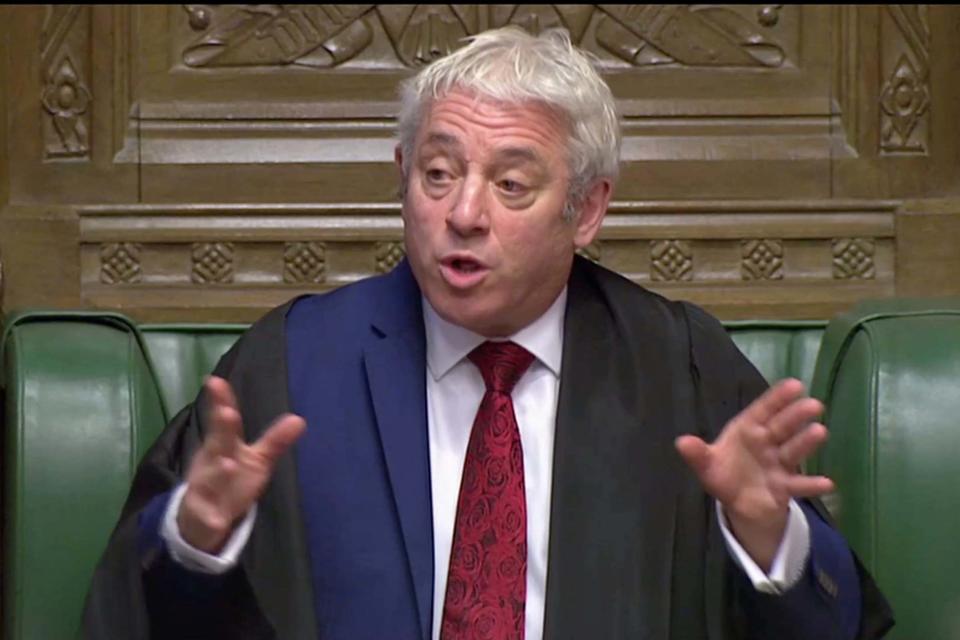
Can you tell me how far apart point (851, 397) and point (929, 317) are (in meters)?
0.17

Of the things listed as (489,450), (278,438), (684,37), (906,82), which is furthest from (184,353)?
(906,82)

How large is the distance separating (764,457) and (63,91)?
1.59m

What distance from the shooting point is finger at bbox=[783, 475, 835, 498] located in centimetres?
189

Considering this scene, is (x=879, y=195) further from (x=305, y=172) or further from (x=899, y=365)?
(x=305, y=172)

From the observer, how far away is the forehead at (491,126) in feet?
7.16

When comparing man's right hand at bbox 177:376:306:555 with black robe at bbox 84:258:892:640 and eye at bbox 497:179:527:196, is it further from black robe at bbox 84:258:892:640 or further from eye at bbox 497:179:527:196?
eye at bbox 497:179:527:196

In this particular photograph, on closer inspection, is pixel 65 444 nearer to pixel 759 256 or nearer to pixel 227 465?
pixel 227 465

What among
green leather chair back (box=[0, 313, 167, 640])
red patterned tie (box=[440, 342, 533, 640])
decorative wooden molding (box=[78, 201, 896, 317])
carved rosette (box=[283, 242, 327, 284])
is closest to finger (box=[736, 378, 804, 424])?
red patterned tie (box=[440, 342, 533, 640])

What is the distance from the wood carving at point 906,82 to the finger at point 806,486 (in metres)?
1.32

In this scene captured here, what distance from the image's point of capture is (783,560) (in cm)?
201

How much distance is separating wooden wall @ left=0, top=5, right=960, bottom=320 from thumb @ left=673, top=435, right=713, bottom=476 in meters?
1.12

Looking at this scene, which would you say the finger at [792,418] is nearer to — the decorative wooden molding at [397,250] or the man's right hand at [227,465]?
the man's right hand at [227,465]

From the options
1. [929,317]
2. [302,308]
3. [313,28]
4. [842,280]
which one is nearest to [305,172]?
[313,28]

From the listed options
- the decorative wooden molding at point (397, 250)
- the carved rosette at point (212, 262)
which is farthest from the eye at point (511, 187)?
the carved rosette at point (212, 262)
